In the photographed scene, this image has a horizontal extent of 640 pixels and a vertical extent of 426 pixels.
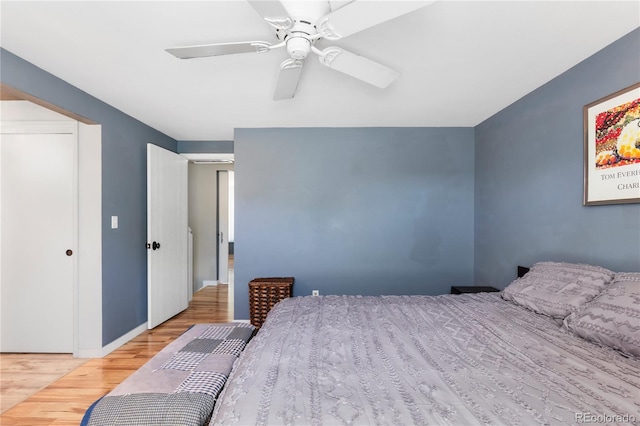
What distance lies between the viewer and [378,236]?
362cm

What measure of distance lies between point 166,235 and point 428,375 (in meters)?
3.48

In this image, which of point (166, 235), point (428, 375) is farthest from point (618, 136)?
point (166, 235)

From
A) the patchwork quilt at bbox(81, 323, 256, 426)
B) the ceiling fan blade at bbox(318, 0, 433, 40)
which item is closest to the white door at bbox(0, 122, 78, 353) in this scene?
the patchwork quilt at bbox(81, 323, 256, 426)

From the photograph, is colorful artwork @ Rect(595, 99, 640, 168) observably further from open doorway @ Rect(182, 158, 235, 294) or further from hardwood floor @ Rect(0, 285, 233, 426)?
open doorway @ Rect(182, 158, 235, 294)

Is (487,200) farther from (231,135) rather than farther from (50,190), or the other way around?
(50,190)

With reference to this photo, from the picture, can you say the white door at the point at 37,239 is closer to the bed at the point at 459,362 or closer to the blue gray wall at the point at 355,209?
the blue gray wall at the point at 355,209

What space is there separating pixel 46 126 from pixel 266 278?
266 cm

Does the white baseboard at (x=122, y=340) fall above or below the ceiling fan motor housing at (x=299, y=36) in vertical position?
below

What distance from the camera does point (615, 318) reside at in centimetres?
135

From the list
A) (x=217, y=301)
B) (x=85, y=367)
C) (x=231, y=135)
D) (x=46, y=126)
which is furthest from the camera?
(x=217, y=301)

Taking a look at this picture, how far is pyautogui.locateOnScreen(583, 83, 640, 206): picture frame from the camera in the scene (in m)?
1.67

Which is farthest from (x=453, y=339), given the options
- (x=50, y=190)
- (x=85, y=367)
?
Answer: (x=50, y=190)

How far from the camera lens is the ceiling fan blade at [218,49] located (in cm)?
148

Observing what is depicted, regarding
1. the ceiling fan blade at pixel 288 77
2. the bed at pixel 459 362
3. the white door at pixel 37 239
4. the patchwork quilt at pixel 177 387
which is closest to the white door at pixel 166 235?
the white door at pixel 37 239
